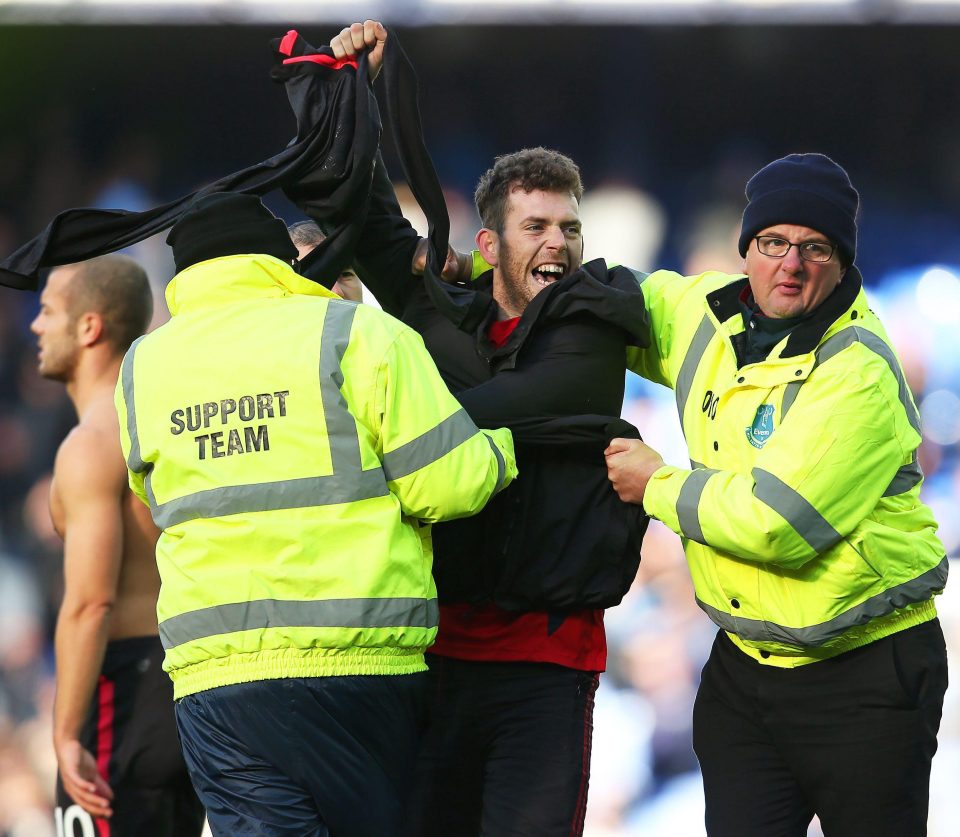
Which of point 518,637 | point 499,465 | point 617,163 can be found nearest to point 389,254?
point 499,465

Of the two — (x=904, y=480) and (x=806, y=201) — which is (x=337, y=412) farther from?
(x=904, y=480)

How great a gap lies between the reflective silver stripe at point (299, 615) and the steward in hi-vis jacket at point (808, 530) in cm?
61

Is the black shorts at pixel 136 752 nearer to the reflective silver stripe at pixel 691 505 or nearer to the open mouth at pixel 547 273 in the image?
the open mouth at pixel 547 273

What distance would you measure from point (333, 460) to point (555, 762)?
0.85 m

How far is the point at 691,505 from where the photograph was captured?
270 cm

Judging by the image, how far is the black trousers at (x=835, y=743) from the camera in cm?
272

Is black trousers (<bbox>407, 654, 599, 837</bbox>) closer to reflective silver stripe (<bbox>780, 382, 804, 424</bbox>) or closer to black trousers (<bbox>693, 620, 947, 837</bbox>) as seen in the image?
black trousers (<bbox>693, 620, 947, 837</bbox>)

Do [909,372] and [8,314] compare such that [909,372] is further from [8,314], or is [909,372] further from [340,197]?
[8,314]

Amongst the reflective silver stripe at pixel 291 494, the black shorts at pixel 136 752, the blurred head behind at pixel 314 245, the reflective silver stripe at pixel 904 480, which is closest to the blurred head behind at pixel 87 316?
the blurred head behind at pixel 314 245

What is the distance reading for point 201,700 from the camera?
2459 millimetres

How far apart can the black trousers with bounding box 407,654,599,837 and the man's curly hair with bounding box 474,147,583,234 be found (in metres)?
0.98

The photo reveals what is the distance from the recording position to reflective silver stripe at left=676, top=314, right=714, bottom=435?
2908 millimetres

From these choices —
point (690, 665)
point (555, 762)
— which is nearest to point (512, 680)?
point (555, 762)

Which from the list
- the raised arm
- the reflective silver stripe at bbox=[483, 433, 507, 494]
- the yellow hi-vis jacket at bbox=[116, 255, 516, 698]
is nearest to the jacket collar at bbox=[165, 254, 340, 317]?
the yellow hi-vis jacket at bbox=[116, 255, 516, 698]
